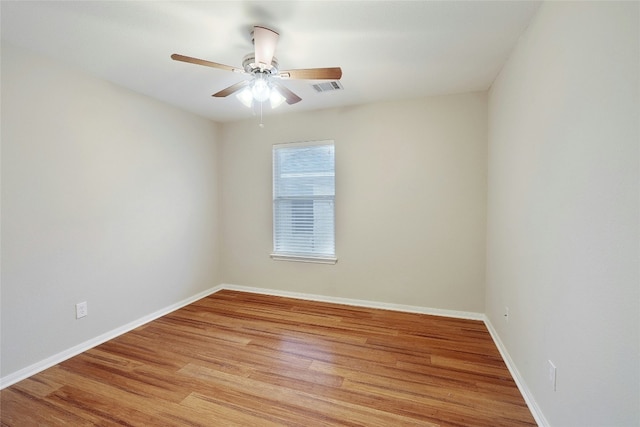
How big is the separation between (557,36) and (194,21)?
6.93 feet

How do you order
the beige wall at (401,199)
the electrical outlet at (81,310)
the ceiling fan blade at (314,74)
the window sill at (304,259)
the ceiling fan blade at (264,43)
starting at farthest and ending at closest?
the window sill at (304,259)
the beige wall at (401,199)
the electrical outlet at (81,310)
the ceiling fan blade at (314,74)
the ceiling fan blade at (264,43)

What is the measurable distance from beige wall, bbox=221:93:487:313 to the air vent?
559 mm

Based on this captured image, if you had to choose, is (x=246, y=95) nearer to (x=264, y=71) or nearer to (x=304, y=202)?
(x=264, y=71)

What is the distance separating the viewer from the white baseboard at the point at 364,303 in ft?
9.71

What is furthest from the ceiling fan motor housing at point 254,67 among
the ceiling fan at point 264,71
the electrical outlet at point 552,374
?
the electrical outlet at point 552,374

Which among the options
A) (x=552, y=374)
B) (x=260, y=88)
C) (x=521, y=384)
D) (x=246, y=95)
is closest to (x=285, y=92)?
(x=260, y=88)

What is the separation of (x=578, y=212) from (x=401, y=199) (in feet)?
6.32

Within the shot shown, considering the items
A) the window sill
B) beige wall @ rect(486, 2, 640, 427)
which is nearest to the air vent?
beige wall @ rect(486, 2, 640, 427)

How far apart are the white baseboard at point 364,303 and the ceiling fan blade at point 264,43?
8.95ft

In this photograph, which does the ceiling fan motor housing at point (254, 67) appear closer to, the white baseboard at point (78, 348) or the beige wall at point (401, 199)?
the beige wall at point (401, 199)

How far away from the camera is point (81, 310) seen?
2.36 metres

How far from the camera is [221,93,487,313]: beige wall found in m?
2.90

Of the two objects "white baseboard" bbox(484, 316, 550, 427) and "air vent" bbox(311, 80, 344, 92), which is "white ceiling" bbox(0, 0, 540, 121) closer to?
"air vent" bbox(311, 80, 344, 92)

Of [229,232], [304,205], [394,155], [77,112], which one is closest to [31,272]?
[77,112]
